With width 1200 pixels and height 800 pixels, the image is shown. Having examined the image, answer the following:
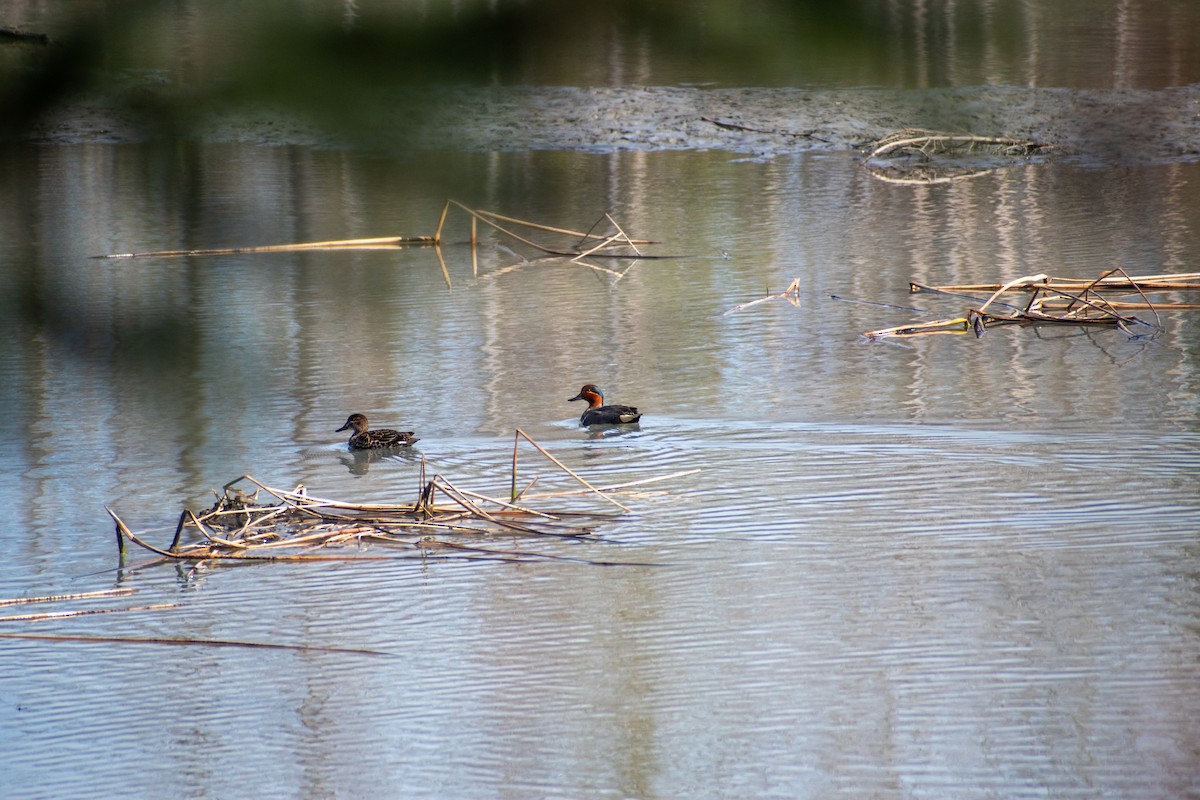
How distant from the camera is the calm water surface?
5.71ft

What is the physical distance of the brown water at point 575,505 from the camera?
1655 millimetres

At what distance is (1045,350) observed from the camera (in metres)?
9.16

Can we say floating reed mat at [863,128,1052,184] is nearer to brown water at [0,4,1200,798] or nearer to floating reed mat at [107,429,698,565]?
brown water at [0,4,1200,798]

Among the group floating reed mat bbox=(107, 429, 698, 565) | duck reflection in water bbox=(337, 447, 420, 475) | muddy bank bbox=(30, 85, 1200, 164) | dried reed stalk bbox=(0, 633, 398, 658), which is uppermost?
muddy bank bbox=(30, 85, 1200, 164)

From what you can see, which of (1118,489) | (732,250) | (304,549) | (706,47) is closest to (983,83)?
(706,47)

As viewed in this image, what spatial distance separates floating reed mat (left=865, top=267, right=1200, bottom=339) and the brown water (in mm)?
151

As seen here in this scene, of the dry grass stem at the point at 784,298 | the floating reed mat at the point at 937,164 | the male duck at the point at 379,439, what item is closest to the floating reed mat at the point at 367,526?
the male duck at the point at 379,439

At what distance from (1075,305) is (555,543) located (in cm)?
497

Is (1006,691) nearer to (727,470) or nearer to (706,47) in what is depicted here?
(727,470)

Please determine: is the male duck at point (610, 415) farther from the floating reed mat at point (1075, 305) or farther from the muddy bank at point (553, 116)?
the muddy bank at point (553, 116)

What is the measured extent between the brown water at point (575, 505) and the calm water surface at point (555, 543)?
1 centimetres

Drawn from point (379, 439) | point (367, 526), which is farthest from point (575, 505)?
point (379, 439)

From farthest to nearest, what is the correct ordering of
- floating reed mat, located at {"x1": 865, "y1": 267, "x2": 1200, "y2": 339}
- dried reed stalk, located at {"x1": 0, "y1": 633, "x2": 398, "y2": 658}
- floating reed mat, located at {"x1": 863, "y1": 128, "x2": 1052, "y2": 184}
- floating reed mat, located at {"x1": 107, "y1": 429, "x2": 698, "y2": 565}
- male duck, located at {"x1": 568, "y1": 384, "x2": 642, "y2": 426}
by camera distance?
floating reed mat, located at {"x1": 863, "y1": 128, "x2": 1052, "y2": 184} < floating reed mat, located at {"x1": 865, "y1": 267, "x2": 1200, "y2": 339} < male duck, located at {"x1": 568, "y1": 384, "x2": 642, "y2": 426} < floating reed mat, located at {"x1": 107, "y1": 429, "x2": 698, "y2": 565} < dried reed stalk, located at {"x1": 0, "y1": 633, "x2": 398, "y2": 658}

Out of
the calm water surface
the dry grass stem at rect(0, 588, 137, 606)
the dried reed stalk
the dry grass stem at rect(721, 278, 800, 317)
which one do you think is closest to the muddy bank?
the calm water surface
